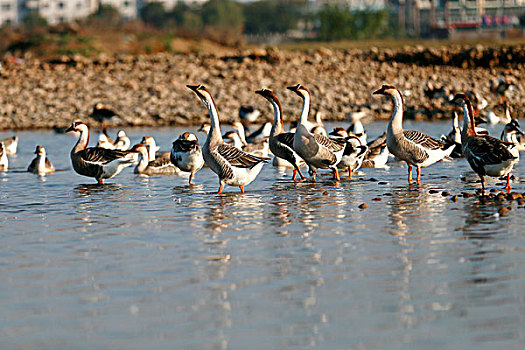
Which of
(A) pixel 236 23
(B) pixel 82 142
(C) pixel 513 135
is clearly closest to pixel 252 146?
(B) pixel 82 142

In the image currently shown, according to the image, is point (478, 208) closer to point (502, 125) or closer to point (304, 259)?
point (304, 259)

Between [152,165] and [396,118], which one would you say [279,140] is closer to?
[396,118]

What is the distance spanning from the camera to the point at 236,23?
510ft

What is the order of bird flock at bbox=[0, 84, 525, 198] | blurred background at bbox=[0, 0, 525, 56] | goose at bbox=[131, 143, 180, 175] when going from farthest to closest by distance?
blurred background at bbox=[0, 0, 525, 56]
goose at bbox=[131, 143, 180, 175]
bird flock at bbox=[0, 84, 525, 198]

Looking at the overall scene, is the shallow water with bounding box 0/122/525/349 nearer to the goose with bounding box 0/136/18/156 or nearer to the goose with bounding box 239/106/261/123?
the goose with bounding box 0/136/18/156

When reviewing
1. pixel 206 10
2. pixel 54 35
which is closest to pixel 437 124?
pixel 54 35

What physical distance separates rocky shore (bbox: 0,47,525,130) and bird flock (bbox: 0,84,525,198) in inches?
649

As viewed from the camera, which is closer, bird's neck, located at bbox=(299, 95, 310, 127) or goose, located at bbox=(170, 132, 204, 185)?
bird's neck, located at bbox=(299, 95, 310, 127)

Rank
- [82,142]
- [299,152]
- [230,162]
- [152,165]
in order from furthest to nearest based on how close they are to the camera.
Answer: [152,165]
[82,142]
[299,152]
[230,162]

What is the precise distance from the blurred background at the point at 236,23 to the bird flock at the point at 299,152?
3789 centimetres

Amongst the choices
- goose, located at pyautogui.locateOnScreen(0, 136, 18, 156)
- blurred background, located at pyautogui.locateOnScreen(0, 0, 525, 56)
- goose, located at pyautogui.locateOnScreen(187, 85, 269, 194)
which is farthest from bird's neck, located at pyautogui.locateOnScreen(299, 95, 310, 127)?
blurred background, located at pyautogui.locateOnScreen(0, 0, 525, 56)

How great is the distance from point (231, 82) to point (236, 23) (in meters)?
112

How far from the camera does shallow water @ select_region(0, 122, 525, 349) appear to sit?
7371mm

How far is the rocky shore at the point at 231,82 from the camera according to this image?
40.3 meters
